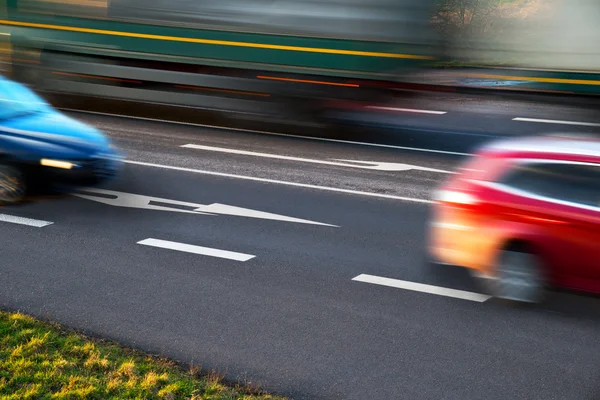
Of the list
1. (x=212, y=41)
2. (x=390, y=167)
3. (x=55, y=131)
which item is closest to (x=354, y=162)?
(x=390, y=167)

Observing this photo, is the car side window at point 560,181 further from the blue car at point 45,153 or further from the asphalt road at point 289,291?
the blue car at point 45,153

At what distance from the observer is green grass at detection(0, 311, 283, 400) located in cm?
666

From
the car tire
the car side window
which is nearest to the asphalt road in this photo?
the car tire

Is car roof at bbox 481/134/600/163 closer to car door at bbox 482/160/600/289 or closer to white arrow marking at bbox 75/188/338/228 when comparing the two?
car door at bbox 482/160/600/289

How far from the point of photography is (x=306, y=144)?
1625 cm

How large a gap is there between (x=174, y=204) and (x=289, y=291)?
339 cm

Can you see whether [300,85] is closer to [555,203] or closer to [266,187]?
[266,187]

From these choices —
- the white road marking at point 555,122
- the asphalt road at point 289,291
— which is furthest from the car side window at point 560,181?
the white road marking at point 555,122

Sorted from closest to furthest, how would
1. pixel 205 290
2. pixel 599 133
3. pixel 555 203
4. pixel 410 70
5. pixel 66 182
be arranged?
pixel 555 203 < pixel 205 290 < pixel 66 182 < pixel 410 70 < pixel 599 133

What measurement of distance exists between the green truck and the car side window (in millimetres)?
7203

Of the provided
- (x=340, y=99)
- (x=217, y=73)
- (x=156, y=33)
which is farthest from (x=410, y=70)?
(x=156, y=33)

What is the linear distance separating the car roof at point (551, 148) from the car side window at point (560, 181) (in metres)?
0.11

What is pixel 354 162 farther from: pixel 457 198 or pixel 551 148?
pixel 551 148

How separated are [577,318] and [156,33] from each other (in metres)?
10.6
